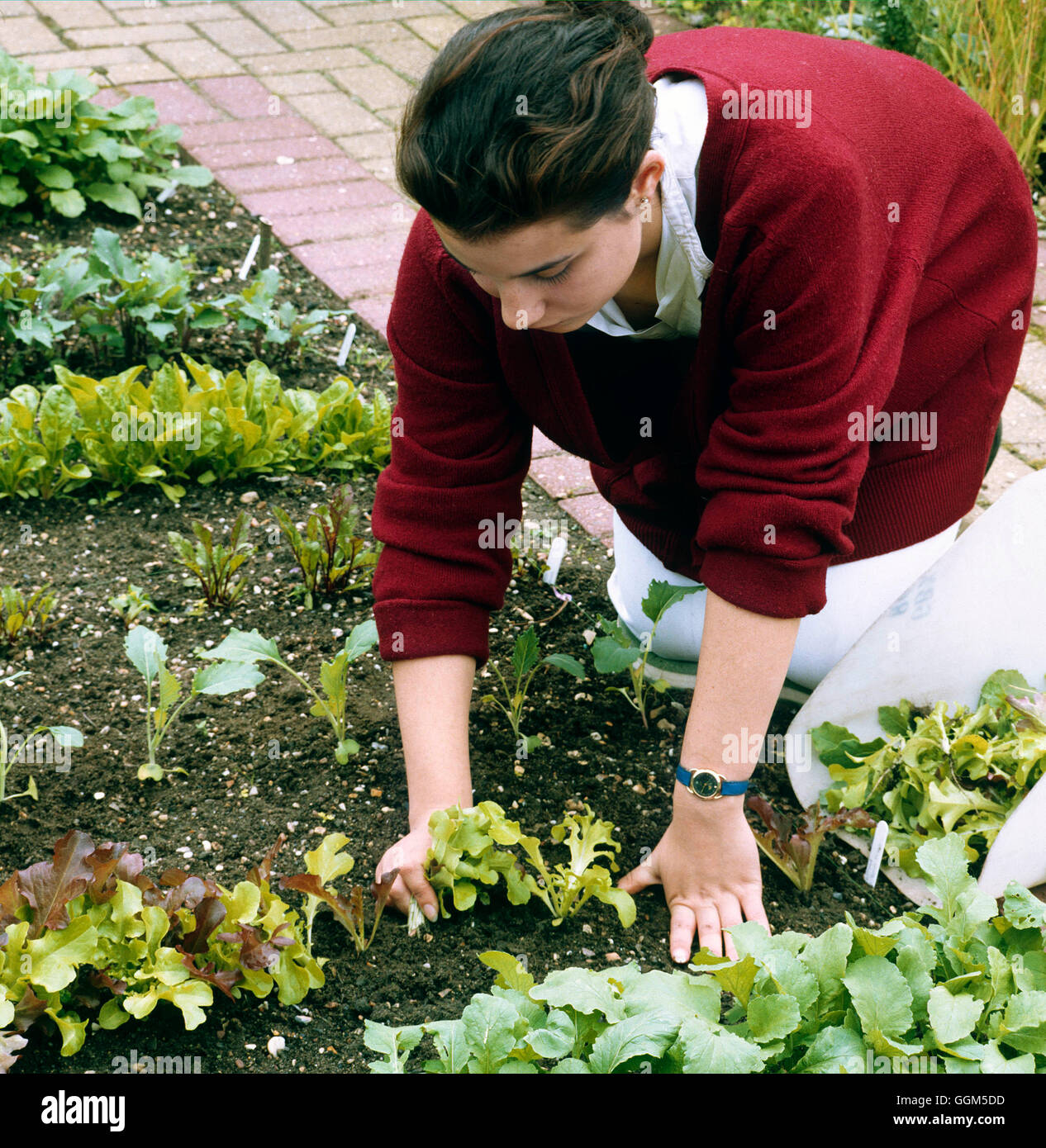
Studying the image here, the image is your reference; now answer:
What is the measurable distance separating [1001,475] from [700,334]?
1.53 meters

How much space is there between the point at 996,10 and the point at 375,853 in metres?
3.30

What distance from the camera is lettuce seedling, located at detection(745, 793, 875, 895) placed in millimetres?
1943

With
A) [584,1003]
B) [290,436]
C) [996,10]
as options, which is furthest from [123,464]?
[996,10]

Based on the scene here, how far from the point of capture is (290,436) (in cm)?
290

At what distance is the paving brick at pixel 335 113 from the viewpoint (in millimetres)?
4535

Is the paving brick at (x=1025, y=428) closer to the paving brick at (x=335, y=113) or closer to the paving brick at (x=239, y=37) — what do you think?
the paving brick at (x=335, y=113)

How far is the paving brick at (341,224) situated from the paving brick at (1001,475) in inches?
74.8

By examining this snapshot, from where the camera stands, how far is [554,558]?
254 centimetres

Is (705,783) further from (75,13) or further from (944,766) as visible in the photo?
(75,13)

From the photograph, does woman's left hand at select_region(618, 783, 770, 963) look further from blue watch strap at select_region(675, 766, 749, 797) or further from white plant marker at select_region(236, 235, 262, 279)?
white plant marker at select_region(236, 235, 262, 279)

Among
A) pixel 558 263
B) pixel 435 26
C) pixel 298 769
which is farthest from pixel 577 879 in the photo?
pixel 435 26

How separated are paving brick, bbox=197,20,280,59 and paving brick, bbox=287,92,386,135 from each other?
47 centimetres

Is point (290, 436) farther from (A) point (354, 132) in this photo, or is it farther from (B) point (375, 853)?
(A) point (354, 132)

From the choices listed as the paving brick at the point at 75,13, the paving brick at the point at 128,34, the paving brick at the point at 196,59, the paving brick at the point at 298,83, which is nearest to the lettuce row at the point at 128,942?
the paving brick at the point at 298,83
